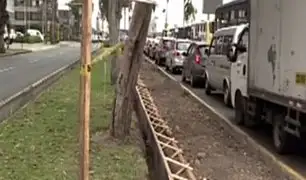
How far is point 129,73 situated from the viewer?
10.9 m

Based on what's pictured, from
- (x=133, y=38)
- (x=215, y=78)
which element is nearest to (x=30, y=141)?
(x=133, y=38)

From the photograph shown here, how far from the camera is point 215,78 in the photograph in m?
19.6

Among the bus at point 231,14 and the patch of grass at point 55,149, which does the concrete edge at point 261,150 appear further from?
the bus at point 231,14

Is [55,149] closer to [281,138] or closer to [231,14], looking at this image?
[281,138]

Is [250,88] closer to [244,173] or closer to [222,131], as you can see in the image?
[222,131]

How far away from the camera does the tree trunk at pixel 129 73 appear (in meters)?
10.8

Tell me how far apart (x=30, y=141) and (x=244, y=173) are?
3247mm

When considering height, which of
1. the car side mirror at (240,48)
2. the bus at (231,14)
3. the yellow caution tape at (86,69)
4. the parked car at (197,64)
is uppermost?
the bus at (231,14)

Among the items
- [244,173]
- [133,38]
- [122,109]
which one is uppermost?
[133,38]

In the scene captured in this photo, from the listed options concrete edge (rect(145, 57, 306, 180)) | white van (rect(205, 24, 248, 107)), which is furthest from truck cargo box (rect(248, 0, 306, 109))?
white van (rect(205, 24, 248, 107))

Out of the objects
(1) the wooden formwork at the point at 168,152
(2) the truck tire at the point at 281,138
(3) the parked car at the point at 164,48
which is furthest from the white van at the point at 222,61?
(3) the parked car at the point at 164,48

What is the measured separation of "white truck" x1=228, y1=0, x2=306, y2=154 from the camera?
32.1 feet

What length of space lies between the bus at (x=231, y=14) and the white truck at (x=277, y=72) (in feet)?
41.6

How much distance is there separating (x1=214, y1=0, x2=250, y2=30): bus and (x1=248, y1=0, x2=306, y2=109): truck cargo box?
13178mm
